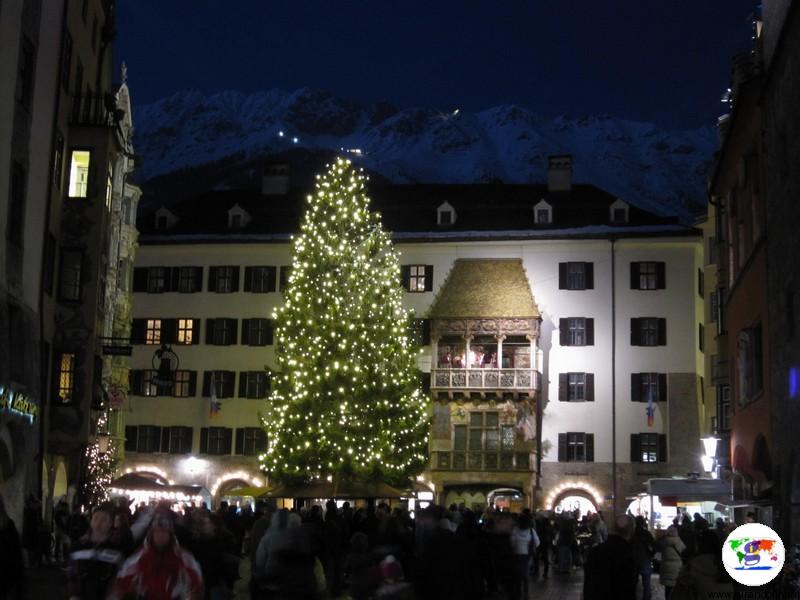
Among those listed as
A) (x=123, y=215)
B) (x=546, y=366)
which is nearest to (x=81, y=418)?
(x=123, y=215)

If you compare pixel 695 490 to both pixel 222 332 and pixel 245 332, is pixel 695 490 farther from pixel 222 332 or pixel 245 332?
pixel 222 332

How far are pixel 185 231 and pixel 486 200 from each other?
16649 millimetres

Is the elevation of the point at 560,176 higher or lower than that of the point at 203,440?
higher

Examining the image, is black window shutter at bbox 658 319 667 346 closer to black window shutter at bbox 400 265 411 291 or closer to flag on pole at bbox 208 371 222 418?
black window shutter at bbox 400 265 411 291

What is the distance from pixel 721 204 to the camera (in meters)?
44.7

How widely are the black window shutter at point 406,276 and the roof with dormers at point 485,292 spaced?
193 centimetres

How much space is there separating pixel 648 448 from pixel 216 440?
21604 mm

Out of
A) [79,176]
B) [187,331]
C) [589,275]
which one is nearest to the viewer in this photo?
[79,176]

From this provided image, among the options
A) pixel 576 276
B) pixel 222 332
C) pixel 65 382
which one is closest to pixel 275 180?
pixel 222 332

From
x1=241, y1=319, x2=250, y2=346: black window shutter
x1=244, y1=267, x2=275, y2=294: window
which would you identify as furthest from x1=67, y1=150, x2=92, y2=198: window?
x1=244, y1=267, x2=275, y2=294: window

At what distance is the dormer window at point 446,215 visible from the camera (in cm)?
6888

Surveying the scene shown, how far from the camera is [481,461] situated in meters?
62.7

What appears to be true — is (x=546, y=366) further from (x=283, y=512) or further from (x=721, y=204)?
(x=283, y=512)

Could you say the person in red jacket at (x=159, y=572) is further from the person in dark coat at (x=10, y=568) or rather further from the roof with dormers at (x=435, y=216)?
the roof with dormers at (x=435, y=216)
